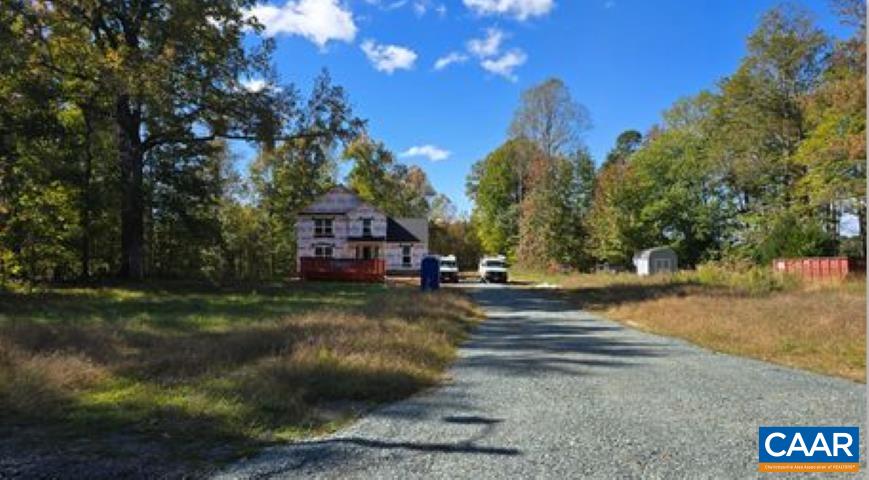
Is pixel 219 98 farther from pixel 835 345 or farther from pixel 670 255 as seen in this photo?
pixel 670 255

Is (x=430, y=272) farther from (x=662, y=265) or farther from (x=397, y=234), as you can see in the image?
(x=397, y=234)

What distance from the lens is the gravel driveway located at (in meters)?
5.73

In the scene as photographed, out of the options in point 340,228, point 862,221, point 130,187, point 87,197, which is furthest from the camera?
point 340,228

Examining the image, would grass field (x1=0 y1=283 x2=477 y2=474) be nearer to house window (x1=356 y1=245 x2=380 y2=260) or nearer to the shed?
the shed

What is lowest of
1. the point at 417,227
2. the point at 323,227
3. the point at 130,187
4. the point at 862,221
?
the point at 862,221

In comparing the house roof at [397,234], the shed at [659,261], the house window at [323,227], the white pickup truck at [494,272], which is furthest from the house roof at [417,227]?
the shed at [659,261]

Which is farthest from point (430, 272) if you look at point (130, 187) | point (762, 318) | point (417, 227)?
point (417, 227)

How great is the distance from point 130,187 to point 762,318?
23798 mm

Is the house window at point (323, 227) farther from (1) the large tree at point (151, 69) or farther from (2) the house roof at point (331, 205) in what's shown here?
(1) the large tree at point (151, 69)

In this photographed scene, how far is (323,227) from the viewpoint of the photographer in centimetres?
5728

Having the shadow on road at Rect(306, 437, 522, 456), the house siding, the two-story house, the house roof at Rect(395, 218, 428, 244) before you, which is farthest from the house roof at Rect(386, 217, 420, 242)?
the shadow on road at Rect(306, 437, 522, 456)

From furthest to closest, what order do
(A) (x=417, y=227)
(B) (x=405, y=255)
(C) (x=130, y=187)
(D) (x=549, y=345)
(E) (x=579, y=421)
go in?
(A) (x=417, y=227) → (B) (x=405, y=255) → (C) (x=130, y=187) → (D) (x=549, y=345) → (E) (x=579, y=421)

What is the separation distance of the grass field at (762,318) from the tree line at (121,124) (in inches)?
604

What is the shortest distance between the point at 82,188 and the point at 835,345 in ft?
87.4
